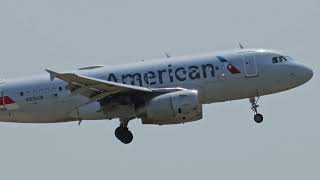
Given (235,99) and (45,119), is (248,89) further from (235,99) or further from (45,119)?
(45,119)

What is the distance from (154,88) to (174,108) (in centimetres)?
242

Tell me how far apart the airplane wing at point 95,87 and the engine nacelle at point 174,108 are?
972mm

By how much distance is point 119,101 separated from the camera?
67.4 metres

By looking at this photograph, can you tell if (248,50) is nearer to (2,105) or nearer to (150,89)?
(150,89)

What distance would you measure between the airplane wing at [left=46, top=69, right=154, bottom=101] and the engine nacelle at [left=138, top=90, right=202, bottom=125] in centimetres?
97

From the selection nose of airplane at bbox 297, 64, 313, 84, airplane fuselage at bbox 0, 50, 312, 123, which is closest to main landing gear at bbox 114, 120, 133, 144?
airplane fuselage at bbox 0, 50, 312, 123

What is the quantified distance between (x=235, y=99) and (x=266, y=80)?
1.93 meters

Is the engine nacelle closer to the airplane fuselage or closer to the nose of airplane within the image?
the airplane fuselage

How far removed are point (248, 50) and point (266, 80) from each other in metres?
1.96

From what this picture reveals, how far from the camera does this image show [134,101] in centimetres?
6731

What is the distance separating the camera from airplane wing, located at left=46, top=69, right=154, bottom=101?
63625 millimetres

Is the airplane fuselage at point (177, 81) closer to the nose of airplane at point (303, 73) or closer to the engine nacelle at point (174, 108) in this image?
the nose of airplane at point (303, 73)

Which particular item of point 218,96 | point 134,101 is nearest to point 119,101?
point 134,101

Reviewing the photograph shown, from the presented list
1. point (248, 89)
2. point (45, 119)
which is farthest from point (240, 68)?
point (45, 119)
